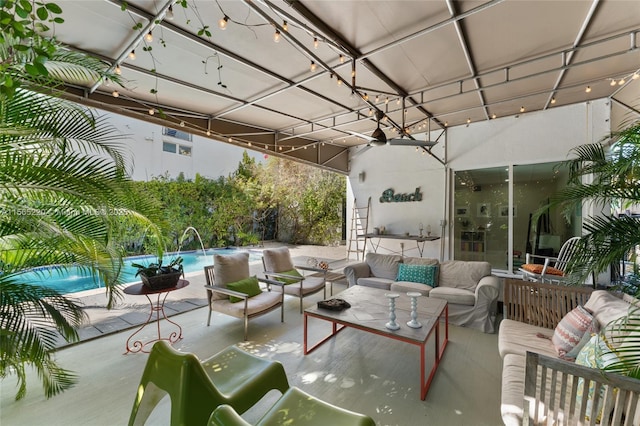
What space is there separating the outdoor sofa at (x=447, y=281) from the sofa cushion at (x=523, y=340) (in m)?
0.79

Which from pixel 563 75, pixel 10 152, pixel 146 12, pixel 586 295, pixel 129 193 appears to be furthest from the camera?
pixel 563 75

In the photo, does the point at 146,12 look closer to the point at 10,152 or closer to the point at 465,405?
the point at 10,152

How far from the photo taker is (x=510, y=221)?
234 inches

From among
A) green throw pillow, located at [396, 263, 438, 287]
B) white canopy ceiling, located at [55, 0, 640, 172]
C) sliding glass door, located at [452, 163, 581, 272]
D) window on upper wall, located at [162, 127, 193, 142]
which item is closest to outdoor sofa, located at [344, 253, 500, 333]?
green throw pillow, located at [396, 263, 438, 287]

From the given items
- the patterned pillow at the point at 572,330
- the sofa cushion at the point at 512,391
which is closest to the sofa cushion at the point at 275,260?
the sofa cushion at the point at 512,391

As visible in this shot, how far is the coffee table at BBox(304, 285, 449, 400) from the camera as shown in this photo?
2443 millimetres

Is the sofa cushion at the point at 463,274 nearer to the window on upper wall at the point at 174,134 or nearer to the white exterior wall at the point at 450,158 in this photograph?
the white exterior wall at the point at 450,158

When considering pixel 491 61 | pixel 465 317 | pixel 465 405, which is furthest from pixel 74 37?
pixel 465 317

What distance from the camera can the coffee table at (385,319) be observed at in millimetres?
2443

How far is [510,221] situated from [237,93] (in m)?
6.15

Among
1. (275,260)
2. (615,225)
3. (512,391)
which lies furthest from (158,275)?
(615,225)

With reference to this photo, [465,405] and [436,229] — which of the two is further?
[436,229]

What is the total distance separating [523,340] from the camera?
2453 millimetres

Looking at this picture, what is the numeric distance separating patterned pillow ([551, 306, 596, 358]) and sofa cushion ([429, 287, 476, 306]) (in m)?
1.47
